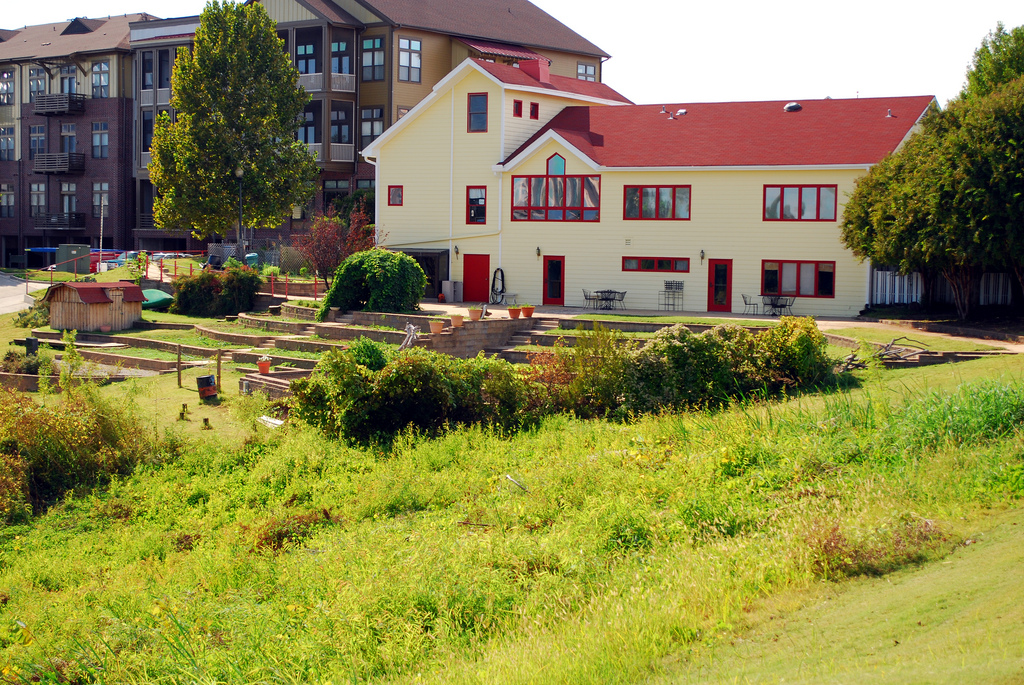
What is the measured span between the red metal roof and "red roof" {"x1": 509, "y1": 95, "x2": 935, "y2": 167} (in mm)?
12362

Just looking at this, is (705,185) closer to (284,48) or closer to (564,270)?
(564,270)

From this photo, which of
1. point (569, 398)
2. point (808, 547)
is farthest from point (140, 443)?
point (808, 547)

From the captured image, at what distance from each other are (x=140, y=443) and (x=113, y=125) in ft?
161

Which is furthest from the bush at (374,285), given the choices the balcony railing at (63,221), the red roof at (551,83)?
the balcony railing at (63,221)

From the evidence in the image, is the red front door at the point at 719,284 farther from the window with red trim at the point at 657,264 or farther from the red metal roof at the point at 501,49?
the red metal roof at the point at 501,49

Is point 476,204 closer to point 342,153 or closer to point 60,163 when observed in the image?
point 342,153

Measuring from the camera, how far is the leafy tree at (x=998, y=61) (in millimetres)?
35653

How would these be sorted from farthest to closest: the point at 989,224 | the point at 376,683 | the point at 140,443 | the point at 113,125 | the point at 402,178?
the point at 113,125, the point at 402,178, the point at 989,224, the point at 140,443, the point at 376,683

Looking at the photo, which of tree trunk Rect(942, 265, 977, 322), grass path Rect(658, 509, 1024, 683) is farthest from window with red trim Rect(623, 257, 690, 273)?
grass path Rect(658, 509, 1024, 683)

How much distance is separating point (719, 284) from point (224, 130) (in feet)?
74.0

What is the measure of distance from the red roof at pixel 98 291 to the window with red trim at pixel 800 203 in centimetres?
2186

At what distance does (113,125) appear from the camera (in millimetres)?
59781

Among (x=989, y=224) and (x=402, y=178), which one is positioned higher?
(x=402, y=178)

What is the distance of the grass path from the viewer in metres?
5.87
